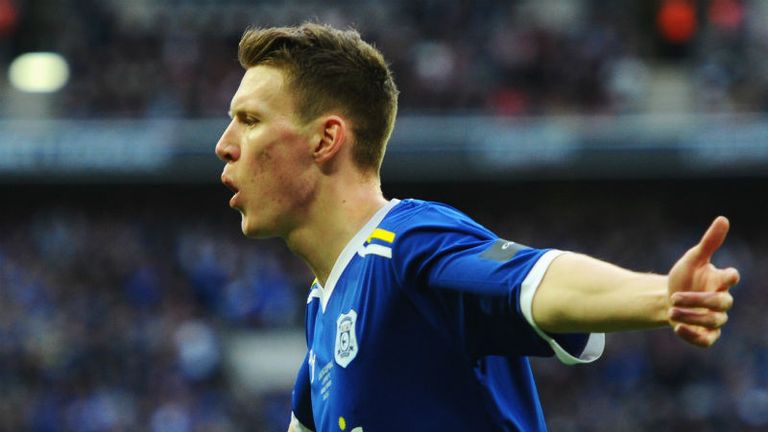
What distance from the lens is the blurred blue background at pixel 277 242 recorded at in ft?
51.3

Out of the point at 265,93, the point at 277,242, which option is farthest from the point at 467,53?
the point at 265,93

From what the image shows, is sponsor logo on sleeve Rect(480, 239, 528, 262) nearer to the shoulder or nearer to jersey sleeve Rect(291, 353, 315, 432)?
the shoulder

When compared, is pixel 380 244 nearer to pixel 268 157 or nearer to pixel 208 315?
pixel 268 157

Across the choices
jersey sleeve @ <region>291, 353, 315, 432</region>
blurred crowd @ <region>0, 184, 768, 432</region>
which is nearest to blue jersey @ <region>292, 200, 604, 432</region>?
jersey sleeve @ <region>291, 353, 315, 432</region>

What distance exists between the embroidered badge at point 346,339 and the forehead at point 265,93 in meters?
0.53

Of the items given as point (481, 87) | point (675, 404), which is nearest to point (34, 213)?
point (481, 87)

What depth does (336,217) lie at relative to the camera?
322 centimetres

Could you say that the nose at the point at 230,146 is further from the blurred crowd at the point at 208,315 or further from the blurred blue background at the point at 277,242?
the blurred blue background at the point at 277,242

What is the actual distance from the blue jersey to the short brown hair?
0.60ft

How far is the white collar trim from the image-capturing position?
3.15 m

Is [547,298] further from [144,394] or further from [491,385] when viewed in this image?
[144,394]

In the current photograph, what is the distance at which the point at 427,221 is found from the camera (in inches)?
112

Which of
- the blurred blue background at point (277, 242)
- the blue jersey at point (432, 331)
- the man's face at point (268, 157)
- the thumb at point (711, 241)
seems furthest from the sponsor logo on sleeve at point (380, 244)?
the blurred blue background at point (277, 242)

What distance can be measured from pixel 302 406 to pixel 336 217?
0.77 meters
